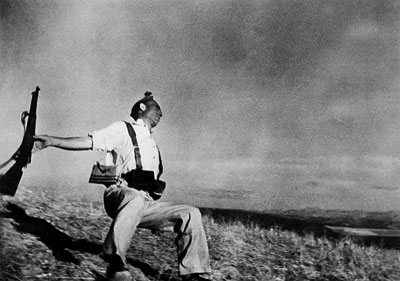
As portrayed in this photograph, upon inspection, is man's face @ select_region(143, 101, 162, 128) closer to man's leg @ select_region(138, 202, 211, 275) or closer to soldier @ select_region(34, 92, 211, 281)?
soldier @ select_region(34, 92, 211, 281)

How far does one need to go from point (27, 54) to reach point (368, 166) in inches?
108

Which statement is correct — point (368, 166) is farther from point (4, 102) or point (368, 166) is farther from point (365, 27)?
point (4, 102)

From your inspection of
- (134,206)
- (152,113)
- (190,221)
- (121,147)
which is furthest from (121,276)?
(152,113)

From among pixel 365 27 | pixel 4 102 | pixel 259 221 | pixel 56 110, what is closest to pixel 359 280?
pixel 259 221

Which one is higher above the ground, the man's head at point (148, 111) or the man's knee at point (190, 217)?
the man's head at point (148, 111)

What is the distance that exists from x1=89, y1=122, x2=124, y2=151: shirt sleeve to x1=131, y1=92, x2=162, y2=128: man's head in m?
0.32

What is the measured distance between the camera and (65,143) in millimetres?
4008

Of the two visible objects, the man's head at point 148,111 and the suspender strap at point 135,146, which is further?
the man's head at point 148,111

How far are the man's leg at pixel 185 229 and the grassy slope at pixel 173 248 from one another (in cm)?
28

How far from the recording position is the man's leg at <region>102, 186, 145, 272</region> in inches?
148

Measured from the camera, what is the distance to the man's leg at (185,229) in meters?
3.88

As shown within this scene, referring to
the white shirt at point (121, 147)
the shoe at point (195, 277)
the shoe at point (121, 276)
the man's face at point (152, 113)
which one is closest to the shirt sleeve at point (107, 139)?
the white shirt at point (121, 147)

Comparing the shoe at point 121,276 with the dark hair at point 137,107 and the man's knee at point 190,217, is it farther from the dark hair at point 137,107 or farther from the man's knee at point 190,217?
the dark hair at point 137,107

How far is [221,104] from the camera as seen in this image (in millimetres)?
4691
